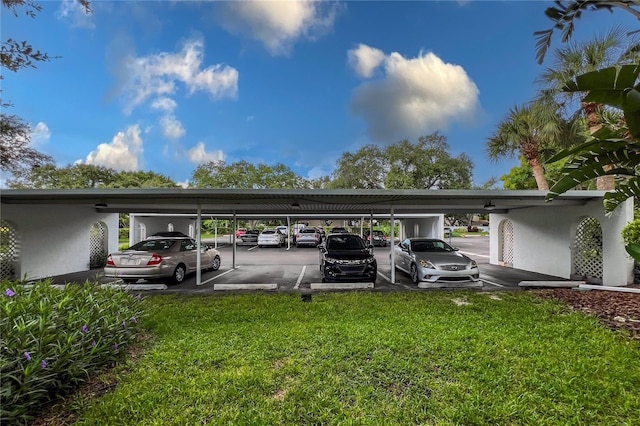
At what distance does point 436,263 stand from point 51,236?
1250 cm

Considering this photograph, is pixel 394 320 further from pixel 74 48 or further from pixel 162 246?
pixel 74 48

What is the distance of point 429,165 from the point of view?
32.1 metres

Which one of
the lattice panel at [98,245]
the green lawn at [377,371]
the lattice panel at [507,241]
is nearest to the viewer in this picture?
the green lawn at [377,371]

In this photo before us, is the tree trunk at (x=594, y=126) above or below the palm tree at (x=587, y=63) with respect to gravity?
below

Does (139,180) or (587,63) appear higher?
(587,63)

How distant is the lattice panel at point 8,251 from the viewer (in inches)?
375

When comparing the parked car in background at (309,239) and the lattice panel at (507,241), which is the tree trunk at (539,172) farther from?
the parked car in background at (309,239)

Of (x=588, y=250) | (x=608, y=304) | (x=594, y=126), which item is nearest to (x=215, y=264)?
(x=608, y=304)

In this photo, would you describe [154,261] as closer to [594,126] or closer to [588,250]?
[588,250]

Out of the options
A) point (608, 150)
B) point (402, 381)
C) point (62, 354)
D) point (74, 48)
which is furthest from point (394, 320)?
point (74, 48)

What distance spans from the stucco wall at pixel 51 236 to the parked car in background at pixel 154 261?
9.96 feet

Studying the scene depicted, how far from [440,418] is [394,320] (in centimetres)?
285

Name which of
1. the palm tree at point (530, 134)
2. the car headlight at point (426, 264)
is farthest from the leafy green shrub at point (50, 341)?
the palm tree at point (530, 134)

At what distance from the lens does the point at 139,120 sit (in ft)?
76.2
